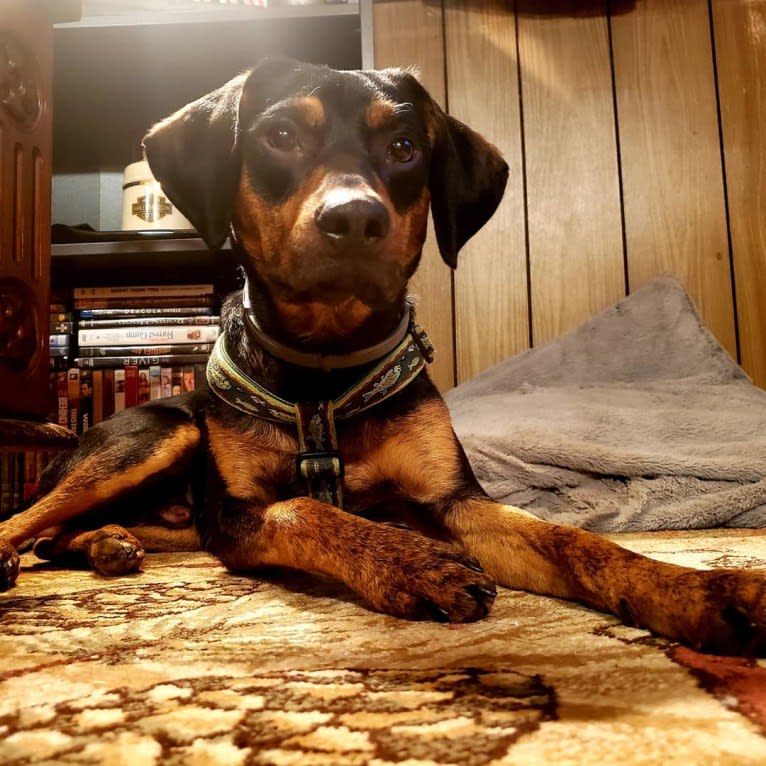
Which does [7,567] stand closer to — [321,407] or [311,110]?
[321,407]

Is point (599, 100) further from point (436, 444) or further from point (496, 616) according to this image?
point (496, 616)

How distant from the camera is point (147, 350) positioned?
2.71 m

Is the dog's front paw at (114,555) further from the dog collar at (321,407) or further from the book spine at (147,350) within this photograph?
the book spine at (147,350)

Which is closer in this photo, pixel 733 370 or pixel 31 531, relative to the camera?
pixel 31 531

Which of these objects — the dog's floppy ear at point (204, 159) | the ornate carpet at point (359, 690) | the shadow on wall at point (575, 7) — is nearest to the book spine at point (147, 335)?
the dog's floppy ear at point (204, 159)

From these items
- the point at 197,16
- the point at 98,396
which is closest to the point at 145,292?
the point at 98,396

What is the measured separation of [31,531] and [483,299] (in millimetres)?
1765

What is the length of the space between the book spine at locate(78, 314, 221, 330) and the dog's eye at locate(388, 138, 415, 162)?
1.50m

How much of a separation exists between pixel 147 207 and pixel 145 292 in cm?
32

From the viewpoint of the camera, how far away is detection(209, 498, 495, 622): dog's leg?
88 cm

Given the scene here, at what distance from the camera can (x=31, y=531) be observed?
4.84 ft

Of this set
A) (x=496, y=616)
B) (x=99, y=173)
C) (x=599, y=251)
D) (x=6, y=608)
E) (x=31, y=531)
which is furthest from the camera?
(x=99, y=173)

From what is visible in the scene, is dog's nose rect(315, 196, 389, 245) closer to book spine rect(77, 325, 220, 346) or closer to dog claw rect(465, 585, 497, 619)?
dog claw rect(465, 585, 497, 619)

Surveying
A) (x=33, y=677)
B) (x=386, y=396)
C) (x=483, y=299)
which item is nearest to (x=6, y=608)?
(x=33, y=677)
